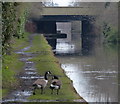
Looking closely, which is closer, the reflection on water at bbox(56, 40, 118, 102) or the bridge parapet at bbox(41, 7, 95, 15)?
the reflection on water at bbox(56, 40, 118, 102)

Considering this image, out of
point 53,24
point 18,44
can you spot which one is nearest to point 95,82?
point 18,44

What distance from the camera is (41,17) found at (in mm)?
81250

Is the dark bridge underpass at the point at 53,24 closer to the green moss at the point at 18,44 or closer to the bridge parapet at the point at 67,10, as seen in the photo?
the bridge parapet at the point at 67,10

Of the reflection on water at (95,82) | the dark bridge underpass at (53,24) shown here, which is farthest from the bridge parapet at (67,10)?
the reflection on water at (95,82)

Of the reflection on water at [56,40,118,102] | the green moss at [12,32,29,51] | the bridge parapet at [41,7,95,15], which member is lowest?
the reflection on water at [56,40,118,102]

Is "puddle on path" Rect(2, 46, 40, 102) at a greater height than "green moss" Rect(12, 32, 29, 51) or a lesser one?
lesser

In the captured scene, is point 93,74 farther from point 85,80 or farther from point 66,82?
point 66,82

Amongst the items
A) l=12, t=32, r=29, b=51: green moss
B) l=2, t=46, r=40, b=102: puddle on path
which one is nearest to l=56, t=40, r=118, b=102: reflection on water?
l=2, t=46, r=40, b=102: puddle on path

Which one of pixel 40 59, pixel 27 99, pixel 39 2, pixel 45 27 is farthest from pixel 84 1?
pixel 27 99

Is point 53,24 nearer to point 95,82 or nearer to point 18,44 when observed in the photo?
point 18,44

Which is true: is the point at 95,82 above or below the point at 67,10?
below

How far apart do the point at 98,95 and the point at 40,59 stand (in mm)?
8924

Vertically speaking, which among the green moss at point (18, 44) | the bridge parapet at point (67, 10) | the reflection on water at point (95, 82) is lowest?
the reflection on water at point (95, 82)

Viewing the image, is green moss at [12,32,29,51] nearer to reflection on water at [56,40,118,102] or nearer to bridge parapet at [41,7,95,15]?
reflection on water at [56,40,118,102]
